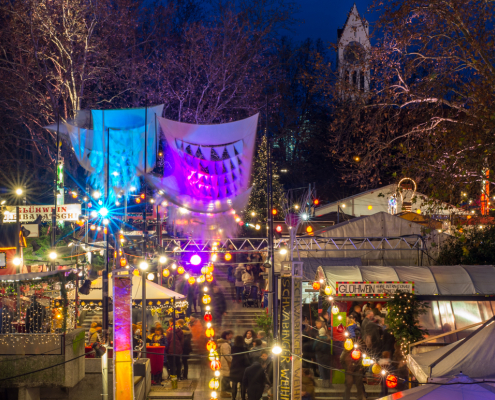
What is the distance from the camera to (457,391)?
514cm

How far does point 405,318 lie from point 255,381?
12.2 feet

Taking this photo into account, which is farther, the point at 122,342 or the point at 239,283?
the point at 239,283

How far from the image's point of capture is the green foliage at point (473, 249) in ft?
44.7

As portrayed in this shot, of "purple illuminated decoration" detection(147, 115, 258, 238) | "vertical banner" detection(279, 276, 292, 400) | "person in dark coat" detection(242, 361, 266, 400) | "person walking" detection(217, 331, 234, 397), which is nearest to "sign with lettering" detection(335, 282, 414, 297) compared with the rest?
"person walking" detection(217, 331, 234, 397)

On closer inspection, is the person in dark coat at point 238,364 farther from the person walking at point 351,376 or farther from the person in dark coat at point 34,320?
the person in dark coat at point 34,320

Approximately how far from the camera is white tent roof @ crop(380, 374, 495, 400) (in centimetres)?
505

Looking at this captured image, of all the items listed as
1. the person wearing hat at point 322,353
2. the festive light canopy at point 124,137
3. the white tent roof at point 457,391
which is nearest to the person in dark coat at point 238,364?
the person wearing hat at point 322,353

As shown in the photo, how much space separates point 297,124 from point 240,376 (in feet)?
93.4

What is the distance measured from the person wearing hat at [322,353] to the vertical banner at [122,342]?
3896mm

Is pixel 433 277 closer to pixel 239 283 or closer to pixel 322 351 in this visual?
pixel 322 351

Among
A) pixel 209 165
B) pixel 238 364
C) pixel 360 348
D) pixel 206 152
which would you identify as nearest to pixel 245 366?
pixel 238 364

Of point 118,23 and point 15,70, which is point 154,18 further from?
point 15,70

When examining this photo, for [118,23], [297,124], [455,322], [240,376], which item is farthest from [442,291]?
[297,124]

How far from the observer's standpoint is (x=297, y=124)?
36.2 m
